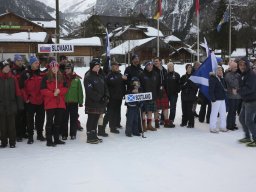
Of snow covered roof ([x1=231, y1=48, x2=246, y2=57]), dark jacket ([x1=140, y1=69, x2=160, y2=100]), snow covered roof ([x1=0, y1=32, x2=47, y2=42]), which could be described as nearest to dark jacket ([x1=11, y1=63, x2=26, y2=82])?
dark jacket ([x1=140, y1=69, x2=160, y2=100])

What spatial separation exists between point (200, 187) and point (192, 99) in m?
4.91

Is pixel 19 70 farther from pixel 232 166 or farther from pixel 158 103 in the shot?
pixel 232 166

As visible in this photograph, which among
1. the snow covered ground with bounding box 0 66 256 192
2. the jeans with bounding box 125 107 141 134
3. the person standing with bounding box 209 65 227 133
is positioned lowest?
the snow covered ground with bounding box 0 66 256 192

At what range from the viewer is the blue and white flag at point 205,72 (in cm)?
962

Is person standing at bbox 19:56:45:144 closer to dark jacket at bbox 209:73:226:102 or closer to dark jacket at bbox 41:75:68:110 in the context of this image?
dark jacket at bbox 41:75:68:110

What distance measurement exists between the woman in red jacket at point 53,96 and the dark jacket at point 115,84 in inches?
60.2

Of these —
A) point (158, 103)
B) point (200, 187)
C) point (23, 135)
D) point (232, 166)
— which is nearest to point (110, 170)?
point (200, 187)

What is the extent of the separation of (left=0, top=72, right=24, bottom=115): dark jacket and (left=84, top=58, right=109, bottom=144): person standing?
1.51m

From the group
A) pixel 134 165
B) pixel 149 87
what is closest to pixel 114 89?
pixel 149 87

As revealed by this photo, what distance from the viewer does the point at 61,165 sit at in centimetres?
661

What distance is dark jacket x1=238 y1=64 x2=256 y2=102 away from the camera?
25.3 ft

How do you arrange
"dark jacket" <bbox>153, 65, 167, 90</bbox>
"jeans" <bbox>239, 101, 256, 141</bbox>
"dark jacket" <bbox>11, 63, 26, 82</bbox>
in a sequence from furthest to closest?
1. "dark jacket" <bbox>153, 65, 167, 90</bbox>
2. "dark jacket" <bbox>11, 63, 26, 82</bbox>
3. "jeans" <bbox>239, 101, 256, 141</bbox>

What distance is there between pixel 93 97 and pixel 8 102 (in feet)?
6.08

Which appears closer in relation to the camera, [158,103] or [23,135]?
[23,135]
